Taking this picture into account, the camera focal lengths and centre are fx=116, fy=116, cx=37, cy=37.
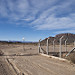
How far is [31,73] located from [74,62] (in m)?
4.04

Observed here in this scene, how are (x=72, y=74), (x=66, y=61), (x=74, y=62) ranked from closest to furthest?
1. (x=72, y=74)
2. (x=74, y=62)
3. (x=66, y=61)

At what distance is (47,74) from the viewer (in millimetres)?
6102

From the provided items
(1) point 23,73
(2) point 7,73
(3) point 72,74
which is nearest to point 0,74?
(2) point 7,73

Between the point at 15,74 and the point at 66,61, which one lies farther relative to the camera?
the point at 66,61

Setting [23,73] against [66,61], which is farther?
[66,61]

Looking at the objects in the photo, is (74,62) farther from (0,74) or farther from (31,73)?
(0,74)

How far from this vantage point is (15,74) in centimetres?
611

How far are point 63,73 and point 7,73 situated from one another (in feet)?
9.97

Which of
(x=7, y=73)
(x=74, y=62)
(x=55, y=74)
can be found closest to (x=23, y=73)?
(x=7, y=73)

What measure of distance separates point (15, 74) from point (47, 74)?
168 cm

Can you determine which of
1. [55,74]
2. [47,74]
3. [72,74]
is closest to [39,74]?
[47,74]

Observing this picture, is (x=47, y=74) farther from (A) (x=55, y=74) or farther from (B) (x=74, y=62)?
(B) (x=74, y=62)

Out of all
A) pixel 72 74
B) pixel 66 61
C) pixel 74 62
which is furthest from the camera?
pixel 66 61

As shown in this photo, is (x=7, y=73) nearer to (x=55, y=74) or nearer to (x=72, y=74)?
(x=55, y=74)
